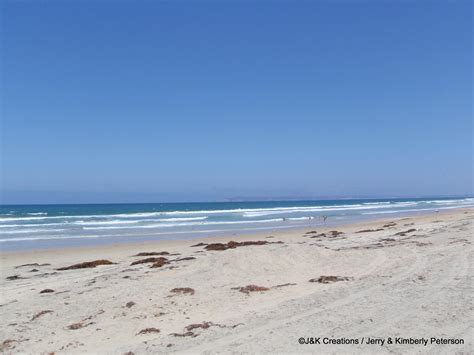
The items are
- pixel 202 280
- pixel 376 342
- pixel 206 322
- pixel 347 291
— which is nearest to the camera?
pixel 376 342

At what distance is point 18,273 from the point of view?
510 inches

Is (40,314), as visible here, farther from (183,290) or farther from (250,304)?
(250,304)

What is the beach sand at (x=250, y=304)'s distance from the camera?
5512 millimetres

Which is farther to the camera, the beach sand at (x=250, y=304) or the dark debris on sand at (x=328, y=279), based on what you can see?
the dark debris on sand at (x=328, y=279)

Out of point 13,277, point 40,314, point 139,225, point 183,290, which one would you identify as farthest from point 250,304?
point 139,225

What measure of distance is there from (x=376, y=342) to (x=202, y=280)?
520cm

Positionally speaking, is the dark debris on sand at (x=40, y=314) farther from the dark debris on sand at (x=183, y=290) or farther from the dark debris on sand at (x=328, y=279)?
the dark debris on sand at (x=328, y=279)

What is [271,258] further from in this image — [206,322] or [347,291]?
[206,322]

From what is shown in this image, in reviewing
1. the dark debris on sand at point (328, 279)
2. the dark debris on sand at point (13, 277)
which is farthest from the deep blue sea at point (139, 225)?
the dark debris on sand at point (328, 279)

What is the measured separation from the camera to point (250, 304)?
746 cm

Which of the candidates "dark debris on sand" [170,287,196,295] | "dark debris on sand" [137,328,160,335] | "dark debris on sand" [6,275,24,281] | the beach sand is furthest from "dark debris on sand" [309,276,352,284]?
"dark debris on sand" [6,275,24,281]

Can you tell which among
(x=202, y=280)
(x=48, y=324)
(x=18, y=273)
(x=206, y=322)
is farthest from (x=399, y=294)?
(x=18, y=273)

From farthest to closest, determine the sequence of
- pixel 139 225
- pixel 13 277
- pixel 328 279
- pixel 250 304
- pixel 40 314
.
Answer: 1. pixel 139 225
2. pixel 13 277
3. pixel 328 279
4. pixel 40 314
5. pixel 250 304

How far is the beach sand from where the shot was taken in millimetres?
5512
